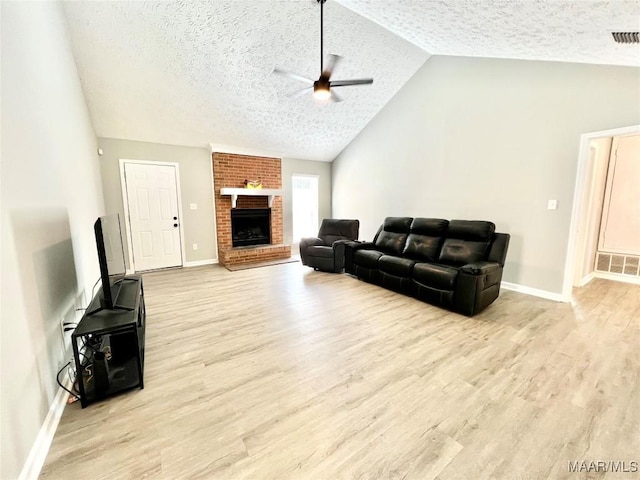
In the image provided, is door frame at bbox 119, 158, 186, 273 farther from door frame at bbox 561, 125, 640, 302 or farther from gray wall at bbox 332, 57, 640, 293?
door frame at bbox 561, 125, 640, 302

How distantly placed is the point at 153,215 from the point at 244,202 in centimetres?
171

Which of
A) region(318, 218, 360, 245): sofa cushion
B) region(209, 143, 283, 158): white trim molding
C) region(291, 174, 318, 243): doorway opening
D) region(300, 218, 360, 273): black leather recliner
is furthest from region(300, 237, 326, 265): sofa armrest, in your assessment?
region(209, 143, 283, 158): white trim molding

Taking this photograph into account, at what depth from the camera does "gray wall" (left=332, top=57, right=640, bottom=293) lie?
9.86 ft

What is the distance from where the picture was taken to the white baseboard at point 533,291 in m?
3.31

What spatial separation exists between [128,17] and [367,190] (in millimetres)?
4543

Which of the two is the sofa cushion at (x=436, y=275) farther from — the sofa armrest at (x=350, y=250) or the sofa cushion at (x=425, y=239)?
the sofa armrest at (x=350, y=250)

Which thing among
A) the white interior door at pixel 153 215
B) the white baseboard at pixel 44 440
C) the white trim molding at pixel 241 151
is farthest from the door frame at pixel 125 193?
the white baseboard at pixel 44 440

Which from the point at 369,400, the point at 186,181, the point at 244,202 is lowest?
the point at 369,400

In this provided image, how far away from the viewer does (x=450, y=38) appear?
3.29 m

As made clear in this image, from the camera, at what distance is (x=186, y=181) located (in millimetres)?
5129

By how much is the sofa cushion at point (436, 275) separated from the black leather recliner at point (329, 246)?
60.4 inches

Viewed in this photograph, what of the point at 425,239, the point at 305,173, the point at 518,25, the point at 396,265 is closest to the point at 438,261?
the point at 425,239

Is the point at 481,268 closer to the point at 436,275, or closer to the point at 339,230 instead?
the point at 436,275

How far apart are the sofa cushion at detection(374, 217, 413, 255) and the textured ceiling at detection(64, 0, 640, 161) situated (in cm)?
235
